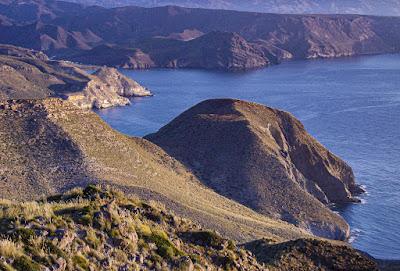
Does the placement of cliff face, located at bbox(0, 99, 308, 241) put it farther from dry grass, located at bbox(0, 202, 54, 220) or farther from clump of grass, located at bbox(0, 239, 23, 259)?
A: clump of grass, located at bbox(0, 239, 23, 259)

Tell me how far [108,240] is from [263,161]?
4604 cm

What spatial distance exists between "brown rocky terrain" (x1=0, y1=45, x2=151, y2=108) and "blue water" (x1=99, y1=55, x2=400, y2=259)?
5168 mm

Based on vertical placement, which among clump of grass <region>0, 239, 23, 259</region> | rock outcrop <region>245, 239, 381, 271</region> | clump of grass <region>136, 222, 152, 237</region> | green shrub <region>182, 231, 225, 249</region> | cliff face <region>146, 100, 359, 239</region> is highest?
clump of grass <region>0, 239, 23, 259</region>

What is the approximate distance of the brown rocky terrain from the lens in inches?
5362

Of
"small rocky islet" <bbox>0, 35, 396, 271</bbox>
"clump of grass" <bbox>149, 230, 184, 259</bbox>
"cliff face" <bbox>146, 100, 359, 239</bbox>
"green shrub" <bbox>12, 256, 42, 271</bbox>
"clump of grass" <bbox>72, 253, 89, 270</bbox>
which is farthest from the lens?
"cliff face" <bbox>146, 100, 359, 239</bbox>

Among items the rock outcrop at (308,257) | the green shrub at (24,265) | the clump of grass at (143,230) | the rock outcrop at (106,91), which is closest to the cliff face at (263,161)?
the rock outcrop at (308,257)

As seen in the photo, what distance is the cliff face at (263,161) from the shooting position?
2253 inches

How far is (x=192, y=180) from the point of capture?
5712 cm

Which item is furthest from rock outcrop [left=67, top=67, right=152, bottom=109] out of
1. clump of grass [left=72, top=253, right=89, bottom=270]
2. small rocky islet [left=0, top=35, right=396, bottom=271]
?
clump of grass [left=72, top=253, right=89, bottom=270]

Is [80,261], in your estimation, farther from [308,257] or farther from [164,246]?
[308,257]

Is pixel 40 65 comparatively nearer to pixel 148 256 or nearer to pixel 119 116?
pixel 119 116

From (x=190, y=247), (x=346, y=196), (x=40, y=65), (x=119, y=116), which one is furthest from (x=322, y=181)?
(x=40, y=65)

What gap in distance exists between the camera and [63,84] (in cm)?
14900

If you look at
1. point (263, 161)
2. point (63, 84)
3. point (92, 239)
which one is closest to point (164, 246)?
point (92, 239)
